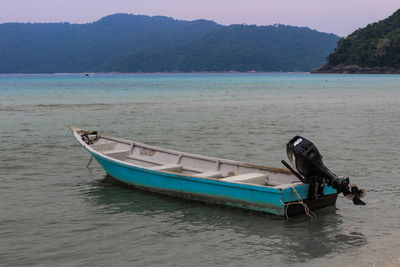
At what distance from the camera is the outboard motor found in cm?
1043

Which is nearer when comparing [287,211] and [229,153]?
[287,211]

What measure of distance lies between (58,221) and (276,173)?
5.16m

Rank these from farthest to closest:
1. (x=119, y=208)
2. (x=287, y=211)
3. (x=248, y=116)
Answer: (x=248, y=116)
(x=119, y=208)
(x=287, y=211)

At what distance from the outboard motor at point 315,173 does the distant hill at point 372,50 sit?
165554 mm

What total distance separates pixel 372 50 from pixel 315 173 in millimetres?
174112

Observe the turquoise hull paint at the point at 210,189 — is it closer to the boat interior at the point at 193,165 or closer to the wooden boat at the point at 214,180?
the wooden boat at the point at 214,180

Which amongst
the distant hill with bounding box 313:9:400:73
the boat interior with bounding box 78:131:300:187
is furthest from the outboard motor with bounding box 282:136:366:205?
the distant hill with bounding box 313:9:400:73

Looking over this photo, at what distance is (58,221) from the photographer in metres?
11.2

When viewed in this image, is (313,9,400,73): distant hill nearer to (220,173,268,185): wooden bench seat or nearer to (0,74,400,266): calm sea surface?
(0,74,400,266): calm sea surface

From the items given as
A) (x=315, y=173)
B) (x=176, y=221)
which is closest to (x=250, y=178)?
(x=315, y=173)

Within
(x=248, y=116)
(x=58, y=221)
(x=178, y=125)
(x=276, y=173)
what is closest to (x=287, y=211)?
(x=276, y=173)

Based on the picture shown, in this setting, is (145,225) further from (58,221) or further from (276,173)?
(276,173)

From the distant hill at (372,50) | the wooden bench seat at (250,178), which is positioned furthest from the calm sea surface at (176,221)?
the distant hill at (372,50)

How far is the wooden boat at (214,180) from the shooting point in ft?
35.2
